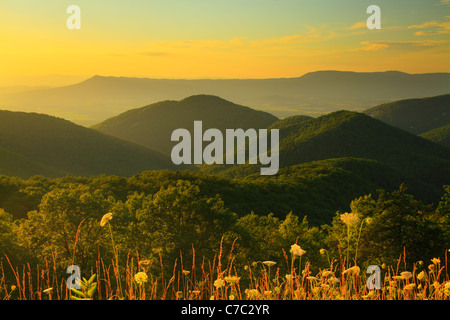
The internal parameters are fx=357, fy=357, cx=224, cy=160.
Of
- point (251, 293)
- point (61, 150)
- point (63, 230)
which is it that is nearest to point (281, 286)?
point (251, 293)

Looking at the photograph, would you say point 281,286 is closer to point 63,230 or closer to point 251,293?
point 251,293

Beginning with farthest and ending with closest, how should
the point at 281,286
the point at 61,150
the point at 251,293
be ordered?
the point at 61,150
the point at 281,286
the point at 251,293

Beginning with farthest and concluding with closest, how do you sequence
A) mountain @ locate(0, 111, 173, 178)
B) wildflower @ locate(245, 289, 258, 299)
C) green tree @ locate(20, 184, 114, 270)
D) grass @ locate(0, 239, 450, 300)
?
mountain @ locate(0, 111, 173, 178)
green tree @ locate(20, 184, 114, 270)
grass @ locate(0, 239, 450, 300)
wildflower @ locate(245, 289, 258, 299)

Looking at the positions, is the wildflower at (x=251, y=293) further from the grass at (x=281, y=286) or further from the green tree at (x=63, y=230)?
the green tree at (x=63, y=230)

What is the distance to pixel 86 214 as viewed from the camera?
1166 inches

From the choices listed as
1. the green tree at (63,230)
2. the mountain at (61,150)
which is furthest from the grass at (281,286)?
the mountain at (61,150)

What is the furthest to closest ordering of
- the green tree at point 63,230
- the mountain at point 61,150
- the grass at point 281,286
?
the mountain at point 61,150, the green tree at point 63,230, the grass at point 281,286

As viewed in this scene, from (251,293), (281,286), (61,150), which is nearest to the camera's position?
(251,293)

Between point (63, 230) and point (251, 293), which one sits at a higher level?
point (251, 293)

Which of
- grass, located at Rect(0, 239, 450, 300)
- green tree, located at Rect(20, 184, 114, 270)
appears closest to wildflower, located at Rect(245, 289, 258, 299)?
grass, located at Rect(0, 239, 450, 300)

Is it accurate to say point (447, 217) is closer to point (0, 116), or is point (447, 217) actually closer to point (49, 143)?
point (49, 143)

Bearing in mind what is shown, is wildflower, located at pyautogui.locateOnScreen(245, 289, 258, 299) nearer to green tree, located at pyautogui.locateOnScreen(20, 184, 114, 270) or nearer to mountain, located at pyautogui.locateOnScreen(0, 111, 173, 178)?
green tree, located at pyautogui.locateOnScreen(20, 184, 114, 270)
